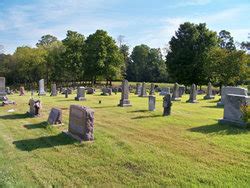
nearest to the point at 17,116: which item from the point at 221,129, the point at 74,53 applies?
the point at 221,129

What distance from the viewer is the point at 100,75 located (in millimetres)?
62812

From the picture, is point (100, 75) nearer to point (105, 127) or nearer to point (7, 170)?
point (105, 127)

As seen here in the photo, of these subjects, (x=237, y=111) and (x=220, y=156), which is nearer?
(x=220, y=156)

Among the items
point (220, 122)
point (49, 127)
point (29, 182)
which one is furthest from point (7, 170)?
point (220, 122)

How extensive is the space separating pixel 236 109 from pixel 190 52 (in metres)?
40.2

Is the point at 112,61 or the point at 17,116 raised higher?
the point at 112,61

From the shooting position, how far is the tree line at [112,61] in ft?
143

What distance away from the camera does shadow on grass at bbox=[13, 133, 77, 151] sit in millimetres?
12172

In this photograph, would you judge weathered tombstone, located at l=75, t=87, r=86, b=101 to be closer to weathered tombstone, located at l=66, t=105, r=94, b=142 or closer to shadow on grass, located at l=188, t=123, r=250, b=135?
shadow on grass, located at l=188, t=123, r=250, b=135

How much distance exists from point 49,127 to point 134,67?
78.9 metres

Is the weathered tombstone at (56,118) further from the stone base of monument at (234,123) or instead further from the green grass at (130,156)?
the stone base of monument at (234,123)

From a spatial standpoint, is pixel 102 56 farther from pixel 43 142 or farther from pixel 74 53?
pixel 43 142

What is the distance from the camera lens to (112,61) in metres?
62.3

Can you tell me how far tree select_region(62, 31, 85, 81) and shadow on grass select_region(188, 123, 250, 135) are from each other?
5087 centimetres
